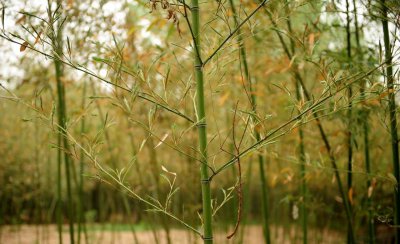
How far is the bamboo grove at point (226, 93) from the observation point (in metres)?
1.17

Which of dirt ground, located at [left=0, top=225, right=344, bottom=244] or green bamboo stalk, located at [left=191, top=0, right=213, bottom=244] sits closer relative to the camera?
green bamboo stalk, located at [left=191, top=0, right=213, bottom=244]

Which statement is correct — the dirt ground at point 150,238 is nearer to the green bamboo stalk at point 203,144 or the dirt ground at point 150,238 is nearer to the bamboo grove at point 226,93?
the bamboo grove at point 226,93

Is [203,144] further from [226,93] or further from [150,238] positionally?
[150,238]

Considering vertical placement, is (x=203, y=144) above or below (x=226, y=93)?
below

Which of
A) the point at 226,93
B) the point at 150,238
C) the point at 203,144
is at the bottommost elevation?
the point at 150,238

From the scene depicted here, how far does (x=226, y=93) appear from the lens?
9.52 feet

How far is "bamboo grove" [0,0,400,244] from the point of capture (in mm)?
1169

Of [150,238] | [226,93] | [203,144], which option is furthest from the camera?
[150,238]

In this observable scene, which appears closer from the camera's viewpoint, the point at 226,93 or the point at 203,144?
the point at 203,144

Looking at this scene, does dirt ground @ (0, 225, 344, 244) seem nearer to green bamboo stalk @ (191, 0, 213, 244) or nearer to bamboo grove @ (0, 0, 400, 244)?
bamboo grove @ (0, 0, 400, 244)

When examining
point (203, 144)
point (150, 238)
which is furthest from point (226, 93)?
point (150, 238)

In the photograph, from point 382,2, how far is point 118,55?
1.08 metres

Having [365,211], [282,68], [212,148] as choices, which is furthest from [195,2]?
[212,148]

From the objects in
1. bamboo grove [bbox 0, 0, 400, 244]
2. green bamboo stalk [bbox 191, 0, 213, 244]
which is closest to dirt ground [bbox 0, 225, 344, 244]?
bamboo grove [bbox 0, 0, 400, 244]
